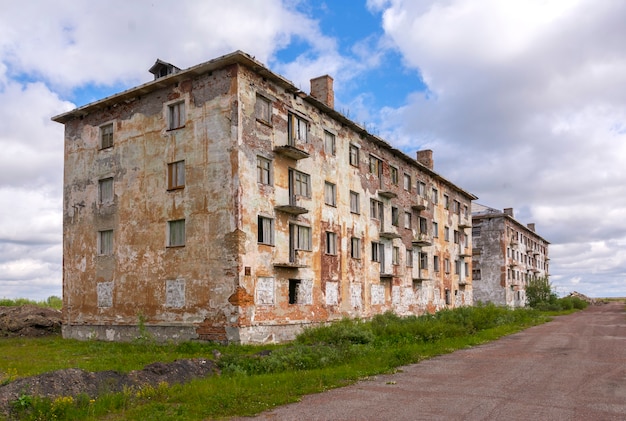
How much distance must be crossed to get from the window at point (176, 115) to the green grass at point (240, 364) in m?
9.49

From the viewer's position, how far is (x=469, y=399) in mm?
10180

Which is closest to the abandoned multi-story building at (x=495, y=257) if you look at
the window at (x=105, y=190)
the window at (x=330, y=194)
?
the window at (x=330, y=194)

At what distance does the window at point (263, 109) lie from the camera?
23.7 m

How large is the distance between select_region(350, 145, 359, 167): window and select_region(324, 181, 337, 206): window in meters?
2.86

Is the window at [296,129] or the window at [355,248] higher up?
the window at [296,129]


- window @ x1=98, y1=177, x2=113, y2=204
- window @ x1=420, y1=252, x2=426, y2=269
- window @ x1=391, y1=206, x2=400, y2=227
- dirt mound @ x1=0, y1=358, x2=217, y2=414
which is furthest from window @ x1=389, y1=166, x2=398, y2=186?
dirt mound @ x1=0, y1=358, x2=217, y2=414

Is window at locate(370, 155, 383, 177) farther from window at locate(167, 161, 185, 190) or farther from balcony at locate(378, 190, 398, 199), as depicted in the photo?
window at locate(167, 161, 185, 190)

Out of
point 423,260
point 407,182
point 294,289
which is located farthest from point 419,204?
point 294,289

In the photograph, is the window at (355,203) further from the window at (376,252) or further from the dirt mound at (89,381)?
the dirt mound at (89,381)

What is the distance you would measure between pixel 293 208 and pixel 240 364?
35.9 ft

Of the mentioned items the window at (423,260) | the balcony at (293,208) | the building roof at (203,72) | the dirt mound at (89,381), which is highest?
the building roof at (203,72)

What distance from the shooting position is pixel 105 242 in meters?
26.5

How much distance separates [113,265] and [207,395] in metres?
17.0

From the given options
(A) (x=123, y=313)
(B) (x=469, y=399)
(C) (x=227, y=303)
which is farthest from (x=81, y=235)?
(B) (x=469, y=399)
